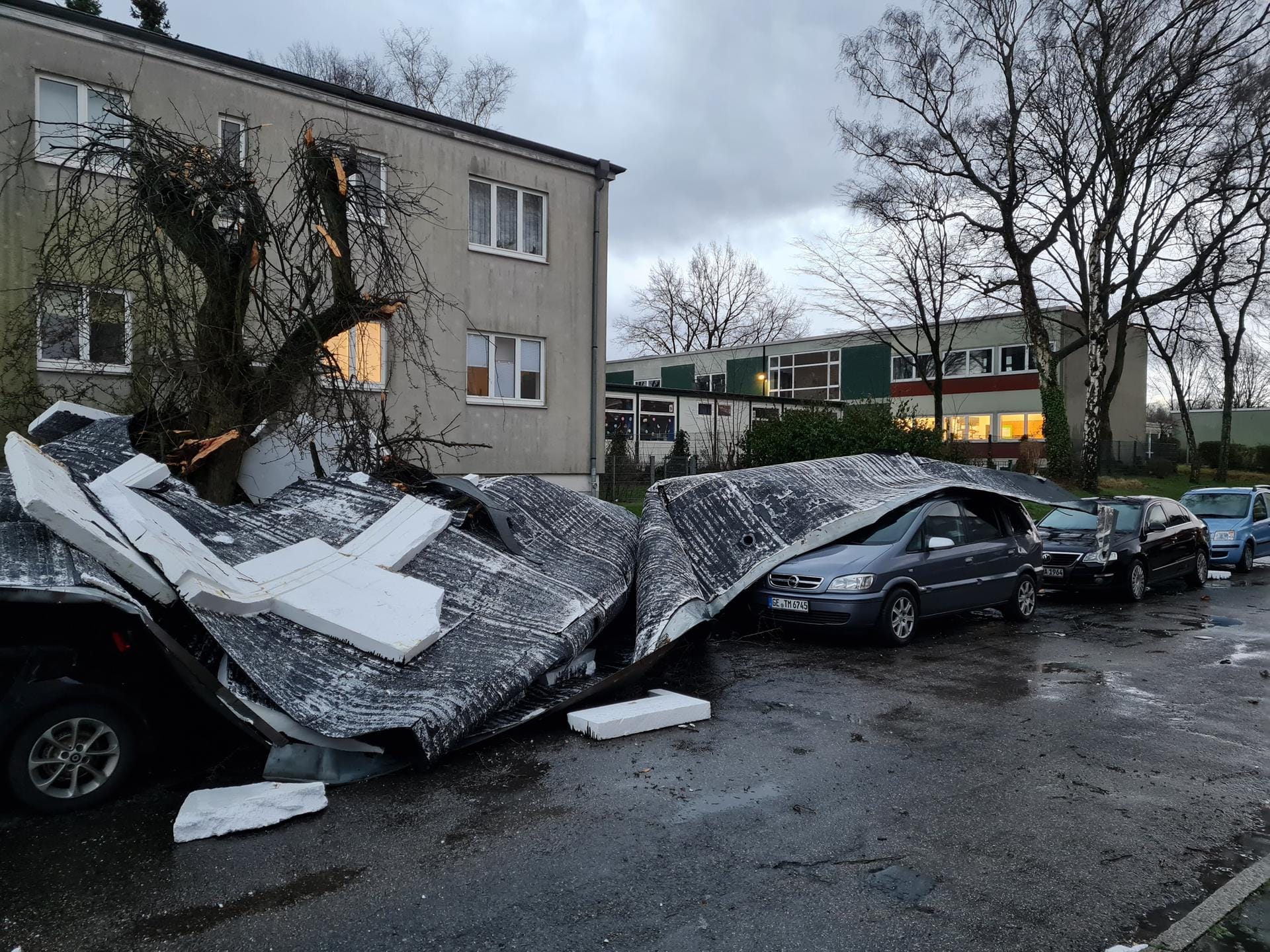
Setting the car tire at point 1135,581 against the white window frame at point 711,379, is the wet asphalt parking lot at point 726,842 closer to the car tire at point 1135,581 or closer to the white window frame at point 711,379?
the car tire at point 1135,581

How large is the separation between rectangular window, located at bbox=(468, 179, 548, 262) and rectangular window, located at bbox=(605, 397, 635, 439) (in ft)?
37.8

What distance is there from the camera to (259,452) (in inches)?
381

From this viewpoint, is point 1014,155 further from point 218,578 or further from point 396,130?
point 218,578

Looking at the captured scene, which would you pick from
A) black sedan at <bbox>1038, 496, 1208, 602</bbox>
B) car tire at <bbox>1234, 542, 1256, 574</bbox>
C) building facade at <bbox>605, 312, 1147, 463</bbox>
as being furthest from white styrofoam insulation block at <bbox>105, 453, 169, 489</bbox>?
building facade at <bbox>605, 312, 1147, 463</bbox>

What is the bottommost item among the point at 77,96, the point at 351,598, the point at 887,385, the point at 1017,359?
the point at 351,598

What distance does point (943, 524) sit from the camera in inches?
415

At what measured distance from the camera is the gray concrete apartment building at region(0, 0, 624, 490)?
43.6 feet

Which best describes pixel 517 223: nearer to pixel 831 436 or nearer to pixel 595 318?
pixel 595 318

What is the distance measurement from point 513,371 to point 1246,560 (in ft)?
49.9

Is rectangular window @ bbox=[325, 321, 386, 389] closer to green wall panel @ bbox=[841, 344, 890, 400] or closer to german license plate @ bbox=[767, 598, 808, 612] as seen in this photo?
german license plate @ bbox=[767, 598, 808, 612]

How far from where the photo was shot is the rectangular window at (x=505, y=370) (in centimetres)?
1803

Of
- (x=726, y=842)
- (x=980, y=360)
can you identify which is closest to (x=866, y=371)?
(x=980, y=360)

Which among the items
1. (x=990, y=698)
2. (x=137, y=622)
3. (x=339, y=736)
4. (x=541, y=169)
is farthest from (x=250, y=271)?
(x=541, y=169)

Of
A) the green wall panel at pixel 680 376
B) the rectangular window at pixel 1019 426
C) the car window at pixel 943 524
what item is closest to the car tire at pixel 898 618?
the car window at pixel 943 524
